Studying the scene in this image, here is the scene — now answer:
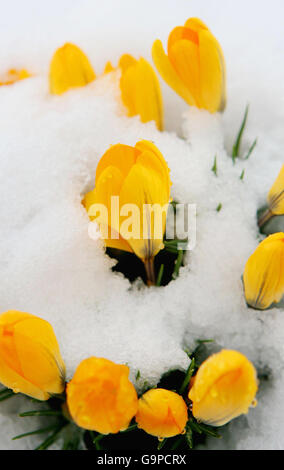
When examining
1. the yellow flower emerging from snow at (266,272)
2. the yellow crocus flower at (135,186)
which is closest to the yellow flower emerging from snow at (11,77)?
the yellow crocus flower at (135,186)

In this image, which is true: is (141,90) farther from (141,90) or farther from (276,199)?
(276,199)

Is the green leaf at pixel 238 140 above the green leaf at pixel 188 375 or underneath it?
above

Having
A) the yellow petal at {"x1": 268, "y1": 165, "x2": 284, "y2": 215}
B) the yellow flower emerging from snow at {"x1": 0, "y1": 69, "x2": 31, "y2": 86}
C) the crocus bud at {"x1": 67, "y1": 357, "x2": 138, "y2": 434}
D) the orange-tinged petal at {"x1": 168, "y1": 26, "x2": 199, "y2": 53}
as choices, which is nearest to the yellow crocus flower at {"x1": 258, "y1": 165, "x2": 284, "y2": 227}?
the yellow petal at {"x1": 268, "y1": 165, "x2": 284, "y2": 215}

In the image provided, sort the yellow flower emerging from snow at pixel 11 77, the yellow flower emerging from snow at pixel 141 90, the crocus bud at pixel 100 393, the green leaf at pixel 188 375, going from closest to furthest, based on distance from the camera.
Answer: the crocus bud at pixel 100 393, the green leaf at pixel 188 375, the yellow flower emerging from snow at pixel 141 90, the yellow flower emerging from snow at pixel 11 77

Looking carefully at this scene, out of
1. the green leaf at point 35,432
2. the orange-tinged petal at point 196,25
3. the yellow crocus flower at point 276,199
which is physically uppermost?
the orange-tinged petal at point 196,25

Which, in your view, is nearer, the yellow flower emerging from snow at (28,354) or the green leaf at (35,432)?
the yellow flower emerging from snow at (28,354)

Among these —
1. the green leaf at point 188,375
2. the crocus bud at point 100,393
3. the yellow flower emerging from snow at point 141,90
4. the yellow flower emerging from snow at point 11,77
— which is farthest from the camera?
the yellow flower emerging from snow at point 11,77

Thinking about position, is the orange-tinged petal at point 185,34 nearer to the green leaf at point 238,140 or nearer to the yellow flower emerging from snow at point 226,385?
the green leaf at point 238,140
